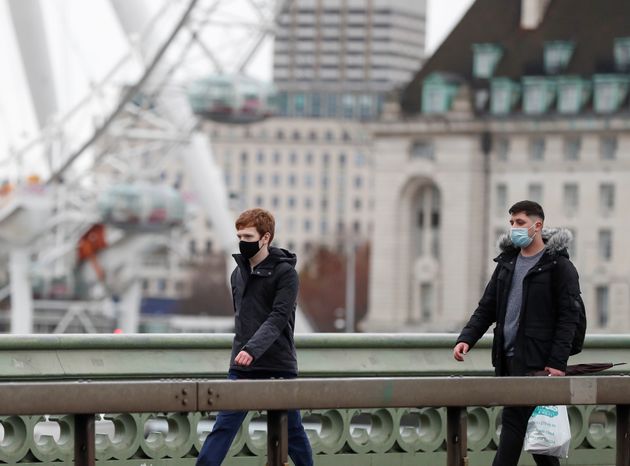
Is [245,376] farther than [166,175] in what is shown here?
No

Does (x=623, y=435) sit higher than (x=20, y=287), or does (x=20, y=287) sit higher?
(x=623, y=435)

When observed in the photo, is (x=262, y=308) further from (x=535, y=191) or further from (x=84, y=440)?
A: (x=535, y=191)

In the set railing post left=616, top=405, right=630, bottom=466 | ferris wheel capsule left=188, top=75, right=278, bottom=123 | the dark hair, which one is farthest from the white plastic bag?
ferris wheel capsule left=188, top=75, right=278, bottom=123

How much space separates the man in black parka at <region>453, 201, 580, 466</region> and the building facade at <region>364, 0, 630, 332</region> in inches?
3732

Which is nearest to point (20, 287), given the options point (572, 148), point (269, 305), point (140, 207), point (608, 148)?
point (140, 207)

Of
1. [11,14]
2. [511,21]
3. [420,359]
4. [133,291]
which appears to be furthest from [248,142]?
[420,359]

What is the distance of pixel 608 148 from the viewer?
110 m

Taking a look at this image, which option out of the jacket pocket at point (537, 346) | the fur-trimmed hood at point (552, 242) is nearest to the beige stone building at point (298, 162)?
the fur-trimmed hood at point (552, 242)

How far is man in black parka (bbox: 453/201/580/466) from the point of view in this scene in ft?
35.3

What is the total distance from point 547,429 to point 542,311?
561 mm

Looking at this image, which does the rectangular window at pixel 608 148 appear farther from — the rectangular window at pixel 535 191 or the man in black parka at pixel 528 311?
the man in black parka at pixel 528 311

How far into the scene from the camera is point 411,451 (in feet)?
40.5

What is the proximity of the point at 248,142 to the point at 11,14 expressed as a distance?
124751mm

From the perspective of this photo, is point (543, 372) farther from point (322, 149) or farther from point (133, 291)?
point (322, 149)
